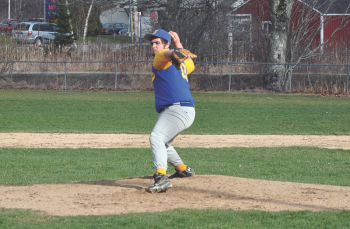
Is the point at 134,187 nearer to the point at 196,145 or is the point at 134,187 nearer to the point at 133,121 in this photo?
the point at 196,145

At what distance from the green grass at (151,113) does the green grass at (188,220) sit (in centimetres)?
823

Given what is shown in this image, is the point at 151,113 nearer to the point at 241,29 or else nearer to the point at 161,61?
the point at 161,61

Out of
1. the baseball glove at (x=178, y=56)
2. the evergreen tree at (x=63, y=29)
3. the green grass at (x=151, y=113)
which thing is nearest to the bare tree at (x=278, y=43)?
the green grass at (x=151, y=113)

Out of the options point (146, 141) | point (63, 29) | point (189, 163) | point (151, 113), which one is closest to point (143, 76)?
point (151, 113)

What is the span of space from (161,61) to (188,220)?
182 centimetres

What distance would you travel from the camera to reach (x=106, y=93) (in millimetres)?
23844

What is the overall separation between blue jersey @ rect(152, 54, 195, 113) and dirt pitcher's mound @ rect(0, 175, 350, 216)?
112 centimetres

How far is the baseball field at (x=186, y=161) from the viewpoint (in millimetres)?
4848

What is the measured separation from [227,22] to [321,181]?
22.3 m

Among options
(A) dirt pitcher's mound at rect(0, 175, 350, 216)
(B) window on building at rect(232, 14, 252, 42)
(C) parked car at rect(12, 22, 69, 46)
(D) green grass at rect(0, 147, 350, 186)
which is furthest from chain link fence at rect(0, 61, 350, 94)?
(A) dirt pitcher's mound at rect(0, 175, 350, 216)

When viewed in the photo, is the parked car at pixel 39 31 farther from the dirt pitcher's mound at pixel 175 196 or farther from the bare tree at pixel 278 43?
the dirt pitcher's mound at pixel 175 196

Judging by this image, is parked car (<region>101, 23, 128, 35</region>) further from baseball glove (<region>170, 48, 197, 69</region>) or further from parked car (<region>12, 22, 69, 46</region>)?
baseball glove (<region>170, 48, 197, 69</region>)

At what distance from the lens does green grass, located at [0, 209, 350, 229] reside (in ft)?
14.7

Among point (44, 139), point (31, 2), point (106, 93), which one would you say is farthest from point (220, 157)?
point (31, 2)
